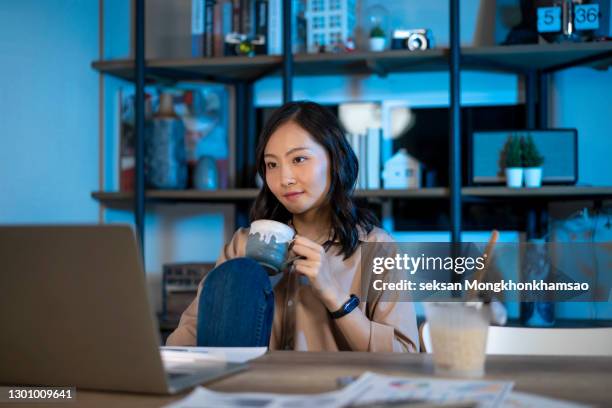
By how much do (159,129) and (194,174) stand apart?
8.3 inches

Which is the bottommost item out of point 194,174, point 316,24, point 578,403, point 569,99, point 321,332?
point 321,332

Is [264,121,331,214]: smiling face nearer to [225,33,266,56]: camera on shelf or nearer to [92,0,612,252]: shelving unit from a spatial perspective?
[92,0,612,252]: shelving unit

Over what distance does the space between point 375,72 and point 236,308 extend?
2052 millimetres

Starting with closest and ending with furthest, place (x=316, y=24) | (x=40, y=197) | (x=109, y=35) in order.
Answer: (x=40, y=197) → (x=316, y=24) → (x=109, y=35)

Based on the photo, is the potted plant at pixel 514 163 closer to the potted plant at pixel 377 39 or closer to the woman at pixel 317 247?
the potted plant at pixel 377 39

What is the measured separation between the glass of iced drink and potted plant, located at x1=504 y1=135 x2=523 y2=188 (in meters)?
1.88

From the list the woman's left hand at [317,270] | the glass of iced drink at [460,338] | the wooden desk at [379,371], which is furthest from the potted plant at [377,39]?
the glass of iced drink at [460,338]

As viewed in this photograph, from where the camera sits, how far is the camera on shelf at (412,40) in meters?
2.97

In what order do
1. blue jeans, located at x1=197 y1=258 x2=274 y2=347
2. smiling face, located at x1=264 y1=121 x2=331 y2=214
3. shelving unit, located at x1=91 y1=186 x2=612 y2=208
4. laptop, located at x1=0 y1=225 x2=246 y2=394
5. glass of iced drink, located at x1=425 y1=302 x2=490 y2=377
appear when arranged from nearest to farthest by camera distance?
laptop, located at x1=0 y1=225 x2=246 y2=394 → glass of iced drink, located at x1=425 y1=302 x2=490 y2=377 → blue jeans, located at x1=197 y1=258 x2=274 y2=347 → smiling face, located at x1=264 y1=121 x2=331 y2=214 → shelving unit, located at x1=91 y1=186 x2=612 y2=208

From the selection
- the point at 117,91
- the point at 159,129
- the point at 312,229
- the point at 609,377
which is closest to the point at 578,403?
the point at 609,377

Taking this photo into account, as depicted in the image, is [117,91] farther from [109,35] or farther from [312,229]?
[312,229]

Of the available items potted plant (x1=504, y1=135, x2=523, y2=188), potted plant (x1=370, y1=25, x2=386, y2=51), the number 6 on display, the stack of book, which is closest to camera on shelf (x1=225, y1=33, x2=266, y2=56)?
the stack of book

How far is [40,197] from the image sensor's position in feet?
9.29

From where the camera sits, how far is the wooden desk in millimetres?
865
